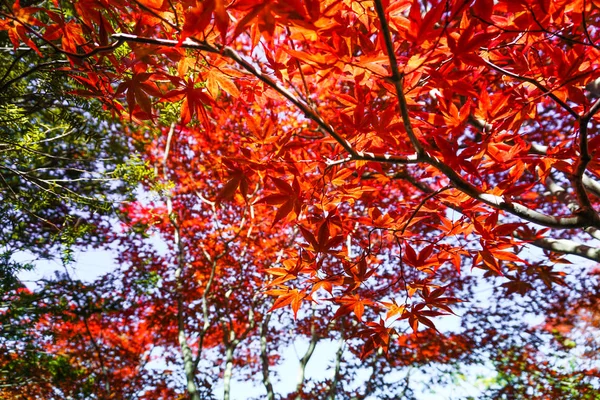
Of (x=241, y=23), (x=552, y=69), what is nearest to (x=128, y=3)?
(x=241, y=23)

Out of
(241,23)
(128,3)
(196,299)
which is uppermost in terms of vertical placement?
(196,299)

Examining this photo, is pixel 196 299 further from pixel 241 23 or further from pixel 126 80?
pixel 241 23

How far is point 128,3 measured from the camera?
6.15 feet

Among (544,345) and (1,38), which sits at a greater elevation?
(1,38)

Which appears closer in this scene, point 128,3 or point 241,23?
point 241,23

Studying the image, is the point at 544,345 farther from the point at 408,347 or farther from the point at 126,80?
the point at 126,80

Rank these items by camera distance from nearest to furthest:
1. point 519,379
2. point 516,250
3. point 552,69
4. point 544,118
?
point 552,69, point 516,250, point 544,118, point 519,379

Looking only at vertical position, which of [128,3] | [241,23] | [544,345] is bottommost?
[241,23]

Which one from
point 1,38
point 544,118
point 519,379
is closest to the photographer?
point 1,38

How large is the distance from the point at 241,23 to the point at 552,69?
169 cm

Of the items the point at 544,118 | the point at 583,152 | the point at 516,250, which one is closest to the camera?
the point at 583,152

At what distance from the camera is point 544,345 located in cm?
945

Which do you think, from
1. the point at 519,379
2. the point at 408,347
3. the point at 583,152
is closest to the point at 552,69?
the point at 583,152

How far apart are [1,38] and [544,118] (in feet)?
29.2
